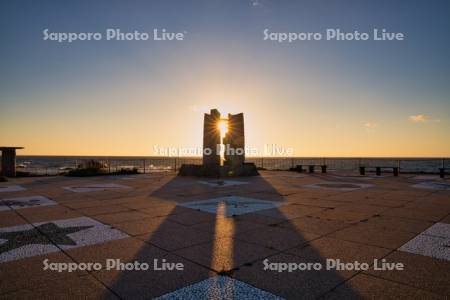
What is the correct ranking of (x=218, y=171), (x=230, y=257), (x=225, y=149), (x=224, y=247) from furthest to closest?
(x=225, y=149), (x=218, y=171), (x=224, y=247), (x=230, y=257)

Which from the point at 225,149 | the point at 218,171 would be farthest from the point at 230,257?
the point at 225,149

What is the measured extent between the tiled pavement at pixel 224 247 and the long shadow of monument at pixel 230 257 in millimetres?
15

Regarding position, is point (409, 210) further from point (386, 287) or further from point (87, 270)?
point (87, 270)

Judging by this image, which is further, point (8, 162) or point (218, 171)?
point (218, 171)

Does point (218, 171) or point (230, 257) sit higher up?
point (218, 171)

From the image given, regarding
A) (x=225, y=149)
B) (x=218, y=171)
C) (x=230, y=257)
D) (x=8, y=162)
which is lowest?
(x=230, y=257)

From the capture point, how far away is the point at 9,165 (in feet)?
59.3

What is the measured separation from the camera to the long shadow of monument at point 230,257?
127 inches

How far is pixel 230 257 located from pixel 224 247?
0.43m

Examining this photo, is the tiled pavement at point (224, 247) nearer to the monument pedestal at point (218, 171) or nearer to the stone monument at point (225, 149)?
the monument pedestal at point (218, 171)

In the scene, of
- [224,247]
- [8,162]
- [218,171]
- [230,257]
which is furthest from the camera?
[218,171]

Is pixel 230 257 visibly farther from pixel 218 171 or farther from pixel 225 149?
pixel 225 149

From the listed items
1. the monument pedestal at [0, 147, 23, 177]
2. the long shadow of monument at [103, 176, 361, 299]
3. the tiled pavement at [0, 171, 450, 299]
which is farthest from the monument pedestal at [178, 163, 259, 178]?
the long shadow of monument at [103, 176, 361, 299]

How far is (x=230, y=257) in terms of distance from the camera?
415 centimetres
